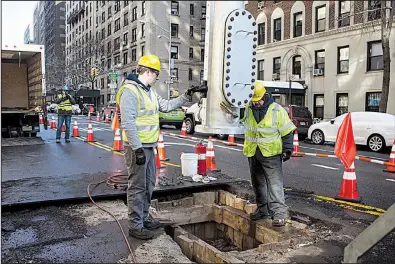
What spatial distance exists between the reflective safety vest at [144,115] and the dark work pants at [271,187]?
4.95ft

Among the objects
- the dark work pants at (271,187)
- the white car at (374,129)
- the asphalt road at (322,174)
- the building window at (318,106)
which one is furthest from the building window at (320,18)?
the dark work pants at (271,187)

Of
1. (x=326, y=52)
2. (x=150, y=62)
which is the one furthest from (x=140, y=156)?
(x=326, y=52)

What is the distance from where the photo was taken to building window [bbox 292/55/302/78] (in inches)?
1138

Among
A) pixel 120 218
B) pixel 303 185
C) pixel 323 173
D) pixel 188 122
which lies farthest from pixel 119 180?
pixel 188 122

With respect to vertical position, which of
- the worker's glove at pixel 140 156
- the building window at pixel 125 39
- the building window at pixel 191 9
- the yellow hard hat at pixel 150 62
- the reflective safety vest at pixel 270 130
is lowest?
the worker's glove at pixel 140 156

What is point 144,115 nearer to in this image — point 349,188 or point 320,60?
point 349,188

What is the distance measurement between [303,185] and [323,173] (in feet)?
5.93

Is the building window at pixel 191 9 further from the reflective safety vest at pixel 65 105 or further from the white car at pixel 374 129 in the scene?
the reflective safety vest at pixel 65 105

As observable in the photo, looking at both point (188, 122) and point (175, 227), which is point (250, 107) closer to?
point (175, 227)

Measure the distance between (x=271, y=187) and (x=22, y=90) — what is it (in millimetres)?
14853

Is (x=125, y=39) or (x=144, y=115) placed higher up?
(x=125, y=39)

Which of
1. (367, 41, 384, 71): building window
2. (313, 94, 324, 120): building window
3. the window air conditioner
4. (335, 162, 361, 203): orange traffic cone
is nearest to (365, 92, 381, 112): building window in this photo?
(367, 41, 384, 71): building window

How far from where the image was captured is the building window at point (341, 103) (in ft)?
83.9

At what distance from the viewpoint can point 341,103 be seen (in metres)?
25.9
